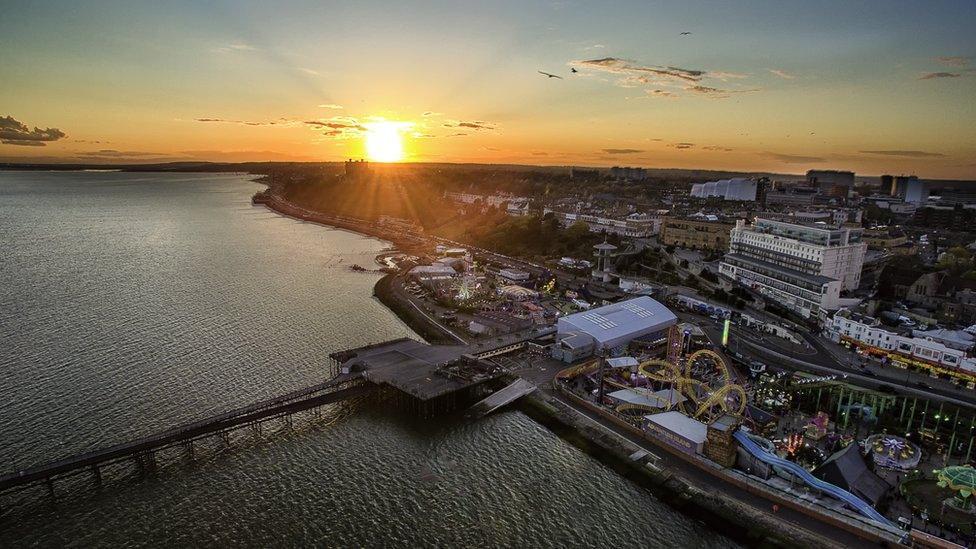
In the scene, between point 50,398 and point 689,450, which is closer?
point 689,450

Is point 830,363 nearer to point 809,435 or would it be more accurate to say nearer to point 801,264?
point 809,435

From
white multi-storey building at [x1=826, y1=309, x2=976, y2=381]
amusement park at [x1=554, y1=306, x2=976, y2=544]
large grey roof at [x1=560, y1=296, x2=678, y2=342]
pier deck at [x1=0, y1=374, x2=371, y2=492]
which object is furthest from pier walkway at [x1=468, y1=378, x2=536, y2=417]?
white multi-storey building at [x1=826, y1=309, x2=976, y2=381]

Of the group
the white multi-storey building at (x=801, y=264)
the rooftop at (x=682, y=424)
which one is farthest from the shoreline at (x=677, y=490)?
the white multi-storey building at (x=801, y=264)

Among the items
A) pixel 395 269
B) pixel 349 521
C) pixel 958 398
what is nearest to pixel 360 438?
pixel 349 521

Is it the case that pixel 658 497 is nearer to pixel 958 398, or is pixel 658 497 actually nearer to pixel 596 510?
pixel 596 510

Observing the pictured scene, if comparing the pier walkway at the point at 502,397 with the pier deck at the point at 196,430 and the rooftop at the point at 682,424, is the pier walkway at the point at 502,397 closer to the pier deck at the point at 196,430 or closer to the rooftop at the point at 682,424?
the pier deck at the point at 196,430
